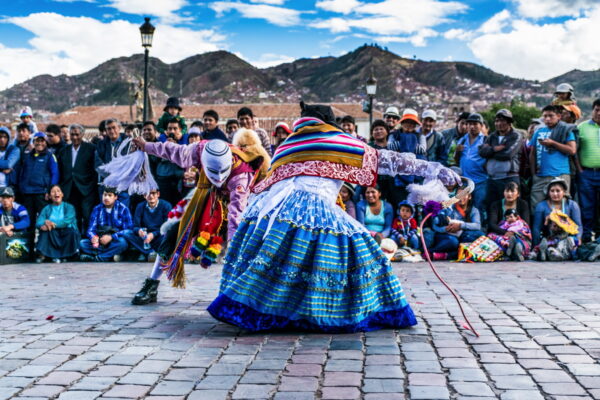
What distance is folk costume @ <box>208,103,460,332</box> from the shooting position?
193 inches

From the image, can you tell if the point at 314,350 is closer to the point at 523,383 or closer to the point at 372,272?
the point at 372,272

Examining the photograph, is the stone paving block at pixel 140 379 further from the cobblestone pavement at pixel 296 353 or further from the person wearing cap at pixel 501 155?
the person wearing cap at pixel 501 155

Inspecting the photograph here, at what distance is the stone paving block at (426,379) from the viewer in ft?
11.9

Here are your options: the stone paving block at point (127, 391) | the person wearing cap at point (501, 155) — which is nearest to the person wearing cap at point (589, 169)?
the person wearing cap at point (501, 155)

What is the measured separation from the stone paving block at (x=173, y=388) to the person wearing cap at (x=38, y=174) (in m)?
8.27

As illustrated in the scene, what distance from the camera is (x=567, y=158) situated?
33.5 feet

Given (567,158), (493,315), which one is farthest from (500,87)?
(493,315)

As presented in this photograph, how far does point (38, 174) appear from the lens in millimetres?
11094

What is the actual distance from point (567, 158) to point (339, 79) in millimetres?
89977

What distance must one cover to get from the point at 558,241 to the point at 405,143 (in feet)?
8.83

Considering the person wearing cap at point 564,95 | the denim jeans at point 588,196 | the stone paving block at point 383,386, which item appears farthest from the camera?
the person wearing cap at point 564,95

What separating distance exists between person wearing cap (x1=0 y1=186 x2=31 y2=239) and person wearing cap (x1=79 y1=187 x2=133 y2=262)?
1.00 meters

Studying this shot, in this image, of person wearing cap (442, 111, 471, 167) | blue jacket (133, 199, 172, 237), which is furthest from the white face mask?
person wearing cap (442, 111, 471, 167)

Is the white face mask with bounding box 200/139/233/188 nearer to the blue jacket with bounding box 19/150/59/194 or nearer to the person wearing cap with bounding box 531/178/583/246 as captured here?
the person wearing cap with bounding box 531/178/583/246
